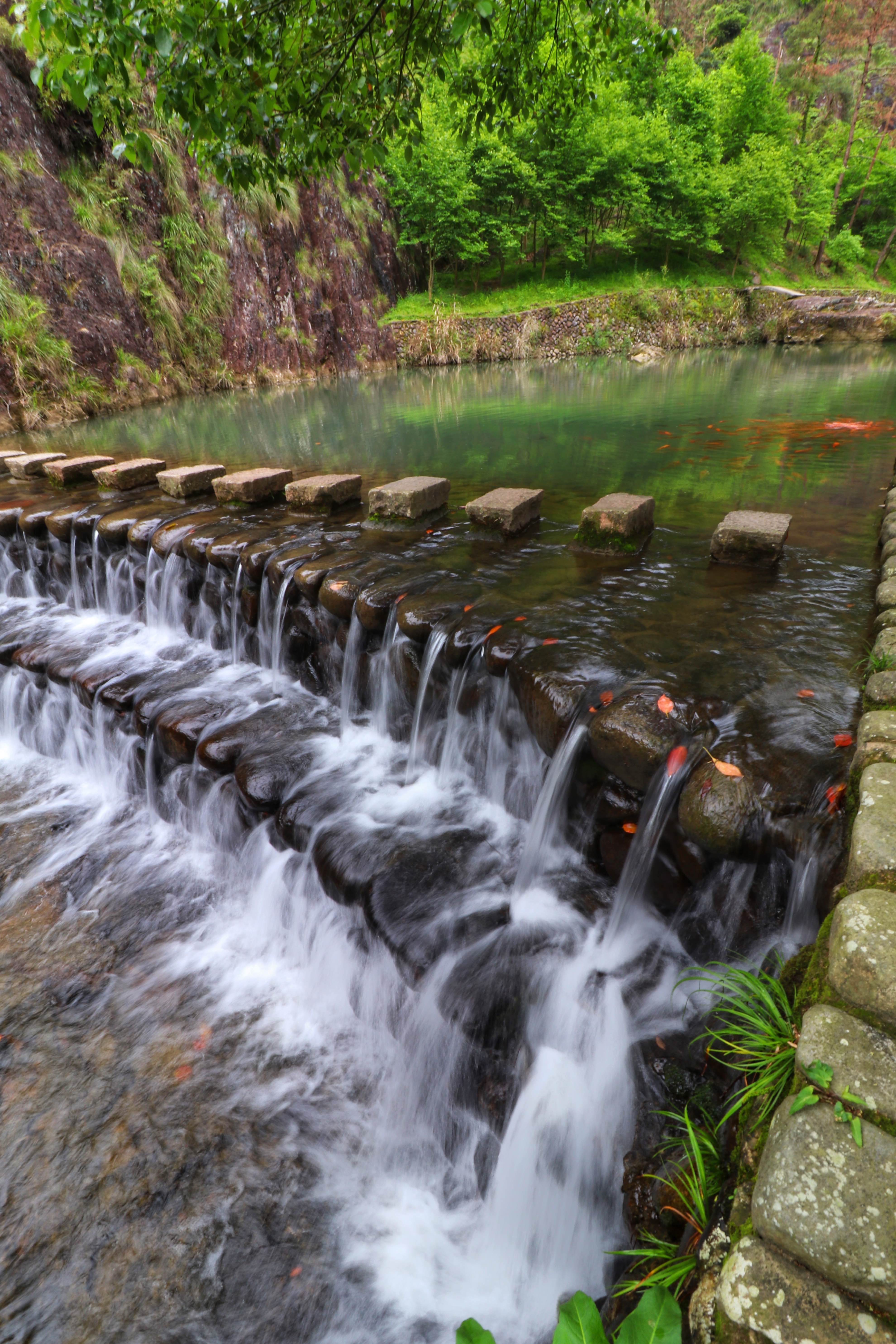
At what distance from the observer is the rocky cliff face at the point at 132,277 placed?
46.1 ft

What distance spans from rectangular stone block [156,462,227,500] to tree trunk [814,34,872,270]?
42047mm

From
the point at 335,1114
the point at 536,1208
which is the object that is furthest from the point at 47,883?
the point at 536,1208

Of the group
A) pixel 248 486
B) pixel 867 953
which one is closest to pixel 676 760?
pixel 867 953

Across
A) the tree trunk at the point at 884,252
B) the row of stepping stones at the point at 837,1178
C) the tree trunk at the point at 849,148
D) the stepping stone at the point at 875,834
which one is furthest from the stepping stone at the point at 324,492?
the tree trunk at the point at 884,252

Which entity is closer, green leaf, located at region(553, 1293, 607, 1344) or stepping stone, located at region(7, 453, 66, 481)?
green leaf, located at region(553, 1293, 607, 1344)

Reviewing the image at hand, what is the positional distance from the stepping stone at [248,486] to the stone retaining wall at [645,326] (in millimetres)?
21720

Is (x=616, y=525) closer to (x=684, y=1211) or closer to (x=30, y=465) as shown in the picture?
(x=684, y=1211)

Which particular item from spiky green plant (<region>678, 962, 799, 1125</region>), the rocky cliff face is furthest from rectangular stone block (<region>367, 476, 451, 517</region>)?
the rocky cliff face

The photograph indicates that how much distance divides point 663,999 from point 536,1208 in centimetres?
87

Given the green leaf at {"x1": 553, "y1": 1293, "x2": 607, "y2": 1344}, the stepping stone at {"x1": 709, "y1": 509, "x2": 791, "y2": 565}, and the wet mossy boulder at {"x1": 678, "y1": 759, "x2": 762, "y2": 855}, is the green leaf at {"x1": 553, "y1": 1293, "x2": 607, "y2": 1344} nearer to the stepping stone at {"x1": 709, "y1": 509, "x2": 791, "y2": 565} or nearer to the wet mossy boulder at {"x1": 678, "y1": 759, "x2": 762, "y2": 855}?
the wet mossy boulder at {"x1": 678, "y1": 759, "x2": 762, "y2": 855}

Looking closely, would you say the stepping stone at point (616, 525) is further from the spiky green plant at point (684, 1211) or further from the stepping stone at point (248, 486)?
the spiky green plant at point (684, 1211)

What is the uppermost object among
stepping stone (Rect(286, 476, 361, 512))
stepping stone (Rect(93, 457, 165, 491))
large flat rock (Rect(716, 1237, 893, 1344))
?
stepping stone (Rect(93, 457, 165, 491))

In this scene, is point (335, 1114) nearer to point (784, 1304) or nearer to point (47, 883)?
point (784, 1304)

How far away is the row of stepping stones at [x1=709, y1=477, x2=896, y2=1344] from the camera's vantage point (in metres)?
1.08
